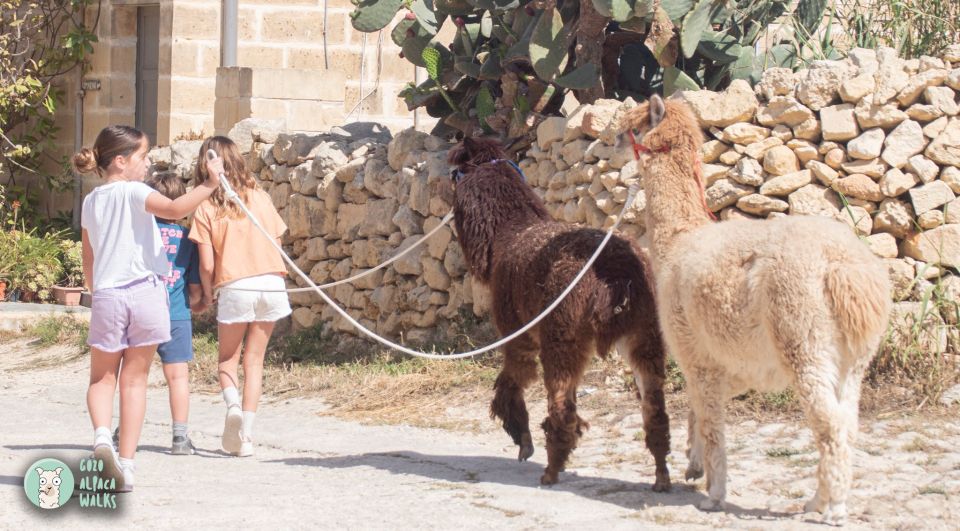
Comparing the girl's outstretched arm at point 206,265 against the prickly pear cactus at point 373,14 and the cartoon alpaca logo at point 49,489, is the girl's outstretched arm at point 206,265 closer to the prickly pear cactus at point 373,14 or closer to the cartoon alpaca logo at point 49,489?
the cartoon alpaca logo at point 49,489

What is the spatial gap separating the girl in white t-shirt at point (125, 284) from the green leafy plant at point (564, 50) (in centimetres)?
392

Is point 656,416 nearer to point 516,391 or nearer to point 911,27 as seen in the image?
point 516,391

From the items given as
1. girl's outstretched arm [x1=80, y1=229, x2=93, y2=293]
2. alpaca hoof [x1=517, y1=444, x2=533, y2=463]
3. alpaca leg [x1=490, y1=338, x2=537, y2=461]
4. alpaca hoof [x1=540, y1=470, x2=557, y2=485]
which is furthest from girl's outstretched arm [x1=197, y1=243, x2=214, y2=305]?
alpaca hoof [x1=540, y1=470, x2=557, y2=485]

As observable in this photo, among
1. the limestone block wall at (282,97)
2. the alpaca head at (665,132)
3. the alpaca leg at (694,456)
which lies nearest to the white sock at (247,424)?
the alpaca leg at (694,456)

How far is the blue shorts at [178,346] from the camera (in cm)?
728

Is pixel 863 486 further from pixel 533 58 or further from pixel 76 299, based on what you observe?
pixel 76 299

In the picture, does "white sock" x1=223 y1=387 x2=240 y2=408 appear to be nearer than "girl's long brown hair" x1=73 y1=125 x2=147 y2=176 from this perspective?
No

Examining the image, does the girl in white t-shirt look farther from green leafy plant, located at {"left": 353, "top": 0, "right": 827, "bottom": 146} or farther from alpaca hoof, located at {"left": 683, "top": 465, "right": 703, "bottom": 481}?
green leafy plant, located at {"left": 353, "top": 0, "right": 827, "bottom": 146}

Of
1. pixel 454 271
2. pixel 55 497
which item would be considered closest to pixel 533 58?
pixel 454 271

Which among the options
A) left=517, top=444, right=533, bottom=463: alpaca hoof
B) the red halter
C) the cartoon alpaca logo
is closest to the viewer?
the cartoon alpaca logo

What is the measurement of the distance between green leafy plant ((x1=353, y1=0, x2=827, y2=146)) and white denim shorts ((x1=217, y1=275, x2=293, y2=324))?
316 cm

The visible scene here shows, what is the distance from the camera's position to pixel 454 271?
1009 centimetres

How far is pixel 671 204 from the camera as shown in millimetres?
5992

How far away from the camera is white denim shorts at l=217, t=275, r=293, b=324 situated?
7.31 m
